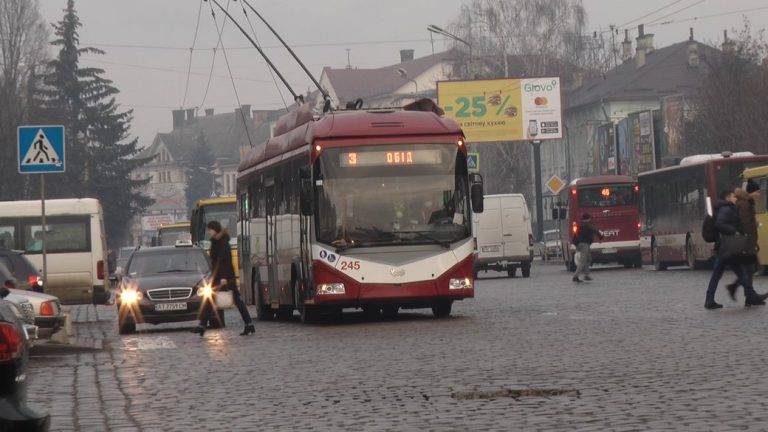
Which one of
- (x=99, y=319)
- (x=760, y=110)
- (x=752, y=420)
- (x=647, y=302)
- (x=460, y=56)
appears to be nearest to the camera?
(x=752, y=420)

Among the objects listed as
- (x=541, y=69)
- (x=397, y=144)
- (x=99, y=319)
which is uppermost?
(x=541, y=69)

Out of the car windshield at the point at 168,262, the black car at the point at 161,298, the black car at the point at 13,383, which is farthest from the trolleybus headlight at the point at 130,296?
the black car at the point at 13,383

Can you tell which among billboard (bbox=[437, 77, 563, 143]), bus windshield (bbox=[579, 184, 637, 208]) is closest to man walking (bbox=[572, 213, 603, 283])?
bus windshield (bbox=[579, 184, 637, 208])

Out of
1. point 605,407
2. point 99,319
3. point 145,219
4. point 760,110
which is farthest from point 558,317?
Result: point 145,219

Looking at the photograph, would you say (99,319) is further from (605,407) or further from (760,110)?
(760,110)

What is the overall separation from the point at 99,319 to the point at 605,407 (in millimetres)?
28382

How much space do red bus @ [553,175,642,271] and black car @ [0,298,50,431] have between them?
4786cm

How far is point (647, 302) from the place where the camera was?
2867 centimetres

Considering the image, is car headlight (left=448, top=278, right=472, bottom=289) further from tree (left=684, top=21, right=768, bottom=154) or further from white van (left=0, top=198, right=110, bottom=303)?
tree (left=684, top=21, right=768, bottom=154)

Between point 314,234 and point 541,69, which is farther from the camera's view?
point 541,69

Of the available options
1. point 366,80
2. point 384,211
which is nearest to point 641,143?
point 384,211

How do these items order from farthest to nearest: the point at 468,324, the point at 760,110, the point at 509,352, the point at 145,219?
the point at 145,219
the point at 760,110
the point at 468,324
the point at 509,352

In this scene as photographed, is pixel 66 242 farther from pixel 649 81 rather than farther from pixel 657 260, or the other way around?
Answer: pixel 649 81

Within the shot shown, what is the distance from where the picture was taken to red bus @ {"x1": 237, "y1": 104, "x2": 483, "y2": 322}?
991 inches
